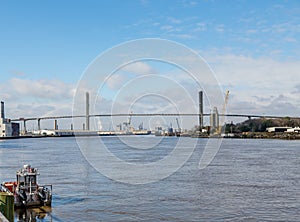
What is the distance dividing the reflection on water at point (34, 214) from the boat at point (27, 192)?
269 mm

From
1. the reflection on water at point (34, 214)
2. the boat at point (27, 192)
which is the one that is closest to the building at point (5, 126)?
the boat at point (27, 192)

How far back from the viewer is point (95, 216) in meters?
14.2

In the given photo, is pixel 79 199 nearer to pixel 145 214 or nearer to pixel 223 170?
pixel 145 214

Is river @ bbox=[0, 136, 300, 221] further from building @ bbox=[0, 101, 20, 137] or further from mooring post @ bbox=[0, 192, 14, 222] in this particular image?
building @ bbox=[0, 101, 20, 137]

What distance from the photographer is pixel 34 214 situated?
14.4 m

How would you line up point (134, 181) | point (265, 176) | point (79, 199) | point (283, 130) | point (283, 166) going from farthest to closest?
point (283, 130) → point (283, 166) → point (265, 176) → point (134, 181) → point (79, 199)

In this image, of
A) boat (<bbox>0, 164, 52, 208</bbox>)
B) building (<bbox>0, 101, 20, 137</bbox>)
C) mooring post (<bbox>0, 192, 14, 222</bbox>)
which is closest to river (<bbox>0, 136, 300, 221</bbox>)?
boat (<bbox>0, 164, 52, 208</bbox>)

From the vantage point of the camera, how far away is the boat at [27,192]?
15148 mm

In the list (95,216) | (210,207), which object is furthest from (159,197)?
(95,216)

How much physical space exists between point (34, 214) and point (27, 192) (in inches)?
46.6

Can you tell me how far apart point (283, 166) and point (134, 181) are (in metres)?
11.8

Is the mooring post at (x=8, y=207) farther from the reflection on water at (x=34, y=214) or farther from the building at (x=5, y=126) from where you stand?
the building at (x=5, y=126)

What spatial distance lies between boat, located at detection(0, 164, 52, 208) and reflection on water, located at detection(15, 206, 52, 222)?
0.27 m

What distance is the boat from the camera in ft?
49.7
